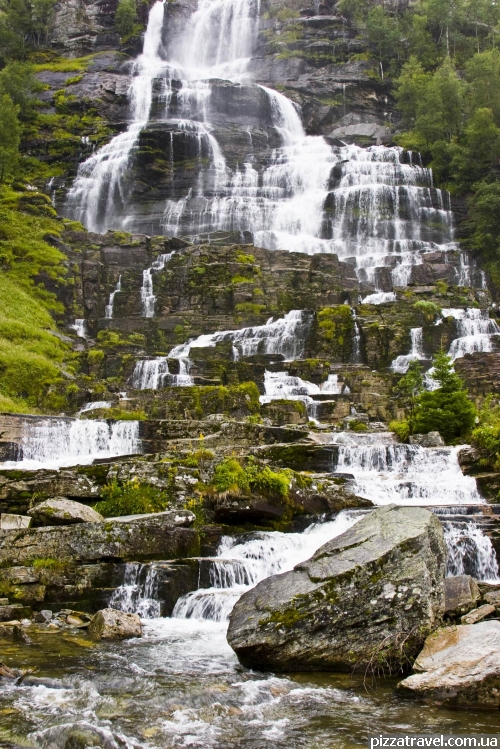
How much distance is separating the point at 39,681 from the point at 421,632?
178 inches

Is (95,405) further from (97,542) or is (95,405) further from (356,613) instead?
(356,613)

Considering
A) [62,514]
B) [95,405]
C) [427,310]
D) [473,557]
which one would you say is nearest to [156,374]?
[95,405]

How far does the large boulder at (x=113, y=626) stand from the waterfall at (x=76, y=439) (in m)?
11.9

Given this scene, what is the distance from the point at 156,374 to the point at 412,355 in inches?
536

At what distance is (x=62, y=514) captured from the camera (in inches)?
484

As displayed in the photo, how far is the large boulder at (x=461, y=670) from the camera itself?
6.71m

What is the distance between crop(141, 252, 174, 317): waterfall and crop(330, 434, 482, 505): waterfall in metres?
23.6

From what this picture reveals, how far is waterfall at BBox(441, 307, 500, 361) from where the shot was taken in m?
34.0

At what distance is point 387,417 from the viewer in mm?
28219

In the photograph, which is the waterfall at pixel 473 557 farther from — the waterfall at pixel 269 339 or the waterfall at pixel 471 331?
the waterfall at pixel 269 339

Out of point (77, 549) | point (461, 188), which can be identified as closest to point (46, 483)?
point (77, 549)

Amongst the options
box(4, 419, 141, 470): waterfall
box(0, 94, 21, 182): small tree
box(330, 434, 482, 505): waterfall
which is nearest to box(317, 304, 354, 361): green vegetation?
box(330, 434, 482, 505): waterfall

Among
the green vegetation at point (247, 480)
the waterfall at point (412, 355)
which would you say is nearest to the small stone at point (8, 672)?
the green vegetation at point (247, 480)

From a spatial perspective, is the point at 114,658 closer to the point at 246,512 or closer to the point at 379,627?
the point at 379,627
